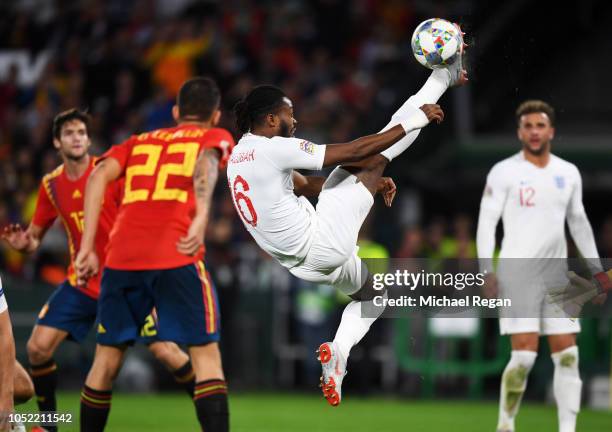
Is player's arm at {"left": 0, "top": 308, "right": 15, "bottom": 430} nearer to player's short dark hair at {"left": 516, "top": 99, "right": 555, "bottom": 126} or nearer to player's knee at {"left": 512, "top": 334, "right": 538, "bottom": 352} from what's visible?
player's knee at {"left": 512, "top": 334, "right": 538, "bottom": 352}

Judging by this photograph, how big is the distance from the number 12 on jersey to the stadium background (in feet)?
15.4

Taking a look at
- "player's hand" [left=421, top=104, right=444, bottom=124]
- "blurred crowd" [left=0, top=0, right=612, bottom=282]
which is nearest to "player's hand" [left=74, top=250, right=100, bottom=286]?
"player's hand" [left=421, top=104, right=444, bottom=124]

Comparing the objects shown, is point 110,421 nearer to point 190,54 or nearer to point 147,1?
point 190,54

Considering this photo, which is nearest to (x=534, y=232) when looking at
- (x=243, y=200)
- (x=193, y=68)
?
(x=243, y=200)

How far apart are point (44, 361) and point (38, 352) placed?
0.09m

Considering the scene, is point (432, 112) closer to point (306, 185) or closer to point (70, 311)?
point (306, 185)

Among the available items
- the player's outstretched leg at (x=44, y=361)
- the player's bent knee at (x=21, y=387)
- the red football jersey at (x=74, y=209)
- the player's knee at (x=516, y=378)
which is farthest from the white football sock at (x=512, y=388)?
the player's bent knee at (x=21, y=387)

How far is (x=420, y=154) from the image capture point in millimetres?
16766

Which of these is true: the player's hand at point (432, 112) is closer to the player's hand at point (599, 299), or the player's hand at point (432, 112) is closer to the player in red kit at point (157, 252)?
the player in red kit at point (157, 252)

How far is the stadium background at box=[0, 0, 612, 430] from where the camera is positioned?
48.5ft

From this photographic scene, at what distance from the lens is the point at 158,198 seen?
792 cm

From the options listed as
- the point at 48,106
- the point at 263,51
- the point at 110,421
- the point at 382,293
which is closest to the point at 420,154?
the point at 263,51

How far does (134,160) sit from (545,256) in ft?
10.6

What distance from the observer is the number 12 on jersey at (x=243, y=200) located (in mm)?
7773
